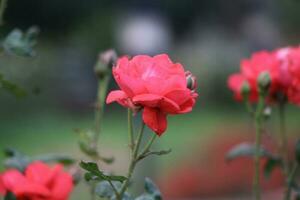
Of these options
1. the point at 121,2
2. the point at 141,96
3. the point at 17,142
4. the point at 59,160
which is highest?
the point at 121,2

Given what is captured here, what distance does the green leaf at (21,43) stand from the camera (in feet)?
3.73

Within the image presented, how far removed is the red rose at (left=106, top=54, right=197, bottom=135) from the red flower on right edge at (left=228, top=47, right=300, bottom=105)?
0.41 metres

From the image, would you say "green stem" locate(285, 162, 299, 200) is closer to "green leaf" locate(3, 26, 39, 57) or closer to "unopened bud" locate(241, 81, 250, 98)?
"unopened bud" locate(241, 81, 250, 98)

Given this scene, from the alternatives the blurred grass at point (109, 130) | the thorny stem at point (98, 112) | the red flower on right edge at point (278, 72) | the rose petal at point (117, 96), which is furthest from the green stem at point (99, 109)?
the blurred grass at point (109, 130)

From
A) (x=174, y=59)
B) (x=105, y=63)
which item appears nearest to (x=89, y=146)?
(x=105, y=63)

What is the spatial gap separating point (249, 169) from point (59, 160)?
3.42m

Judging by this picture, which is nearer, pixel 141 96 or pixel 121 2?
pixel 141 96

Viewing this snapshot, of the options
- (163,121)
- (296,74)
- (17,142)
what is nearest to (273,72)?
(296,74)

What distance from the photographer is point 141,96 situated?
32.4 inches

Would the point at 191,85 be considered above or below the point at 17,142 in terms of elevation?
above

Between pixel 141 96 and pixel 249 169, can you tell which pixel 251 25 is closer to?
pixel 249 169

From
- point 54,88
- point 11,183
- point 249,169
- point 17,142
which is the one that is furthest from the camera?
point 54,88

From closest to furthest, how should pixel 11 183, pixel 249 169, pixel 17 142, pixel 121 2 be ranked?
pixel 11 183
pixel 249 169
pixel 17 142
pixel 121 2

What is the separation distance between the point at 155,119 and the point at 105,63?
1.27 ft
